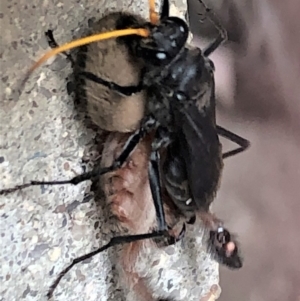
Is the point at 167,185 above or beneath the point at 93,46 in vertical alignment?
beneath

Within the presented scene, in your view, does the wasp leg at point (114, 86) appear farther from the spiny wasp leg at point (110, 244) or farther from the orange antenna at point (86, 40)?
the spiny wasp leg at point (110, 244)

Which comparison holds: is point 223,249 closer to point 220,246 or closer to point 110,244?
point 220,246

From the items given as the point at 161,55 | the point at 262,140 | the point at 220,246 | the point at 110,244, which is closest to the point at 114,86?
the point at 161,55

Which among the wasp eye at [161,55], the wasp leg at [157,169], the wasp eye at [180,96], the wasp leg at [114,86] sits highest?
the wasp eye at [161,55]

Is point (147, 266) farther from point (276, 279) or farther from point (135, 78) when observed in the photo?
point (276, 279)

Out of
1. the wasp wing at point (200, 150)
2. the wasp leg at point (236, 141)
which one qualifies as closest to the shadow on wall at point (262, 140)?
the wasp leg at point (236, 141)

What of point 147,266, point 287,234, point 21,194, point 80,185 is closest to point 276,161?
point 287,234
